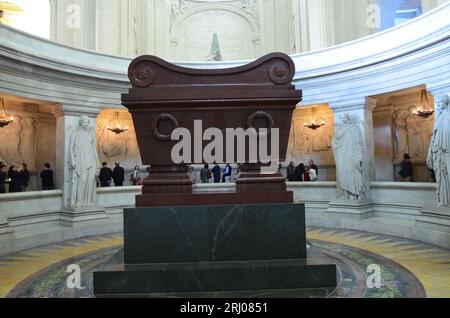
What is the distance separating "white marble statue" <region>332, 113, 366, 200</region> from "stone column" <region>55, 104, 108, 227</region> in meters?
6.53

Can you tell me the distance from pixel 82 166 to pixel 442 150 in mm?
8323

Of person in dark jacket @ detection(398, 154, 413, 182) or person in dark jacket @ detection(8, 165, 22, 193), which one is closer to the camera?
person in dark jacket @ detection(8, 165, 22, 193)

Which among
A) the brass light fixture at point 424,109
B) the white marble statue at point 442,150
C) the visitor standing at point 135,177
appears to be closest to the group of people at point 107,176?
the visitor standing at point 135,177

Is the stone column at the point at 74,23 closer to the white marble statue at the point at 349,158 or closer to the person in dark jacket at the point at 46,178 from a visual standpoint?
the person in dark jacket at the point at 46,178

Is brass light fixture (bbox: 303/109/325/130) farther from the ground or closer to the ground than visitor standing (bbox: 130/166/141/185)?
farther from the ground

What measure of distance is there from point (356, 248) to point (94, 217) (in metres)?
6.43

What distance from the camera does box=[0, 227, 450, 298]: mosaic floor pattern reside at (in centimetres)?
377

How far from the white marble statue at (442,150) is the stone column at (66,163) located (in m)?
8.00

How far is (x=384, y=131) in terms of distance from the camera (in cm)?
1087

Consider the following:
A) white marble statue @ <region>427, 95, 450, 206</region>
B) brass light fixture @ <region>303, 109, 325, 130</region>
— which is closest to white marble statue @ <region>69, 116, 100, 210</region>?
brass light fixture @ <region>303, 109, 325, 130</region>

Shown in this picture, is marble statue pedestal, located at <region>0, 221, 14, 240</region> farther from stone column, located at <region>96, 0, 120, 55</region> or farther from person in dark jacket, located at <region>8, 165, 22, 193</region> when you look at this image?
stone column, located at <region>96, 0, 120, 55</region>

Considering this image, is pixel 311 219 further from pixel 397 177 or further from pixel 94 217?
pixel 94 217

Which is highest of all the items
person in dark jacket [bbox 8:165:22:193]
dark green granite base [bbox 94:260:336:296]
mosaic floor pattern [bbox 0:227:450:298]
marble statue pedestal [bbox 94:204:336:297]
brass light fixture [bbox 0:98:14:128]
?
brass light fixture [bbox 0:98:14:128]
